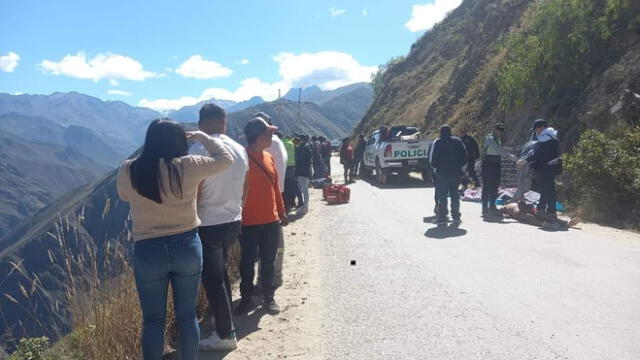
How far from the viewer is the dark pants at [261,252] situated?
509 centimetres

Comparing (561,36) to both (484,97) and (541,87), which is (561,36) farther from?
(484,97)

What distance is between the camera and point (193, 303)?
136 inches

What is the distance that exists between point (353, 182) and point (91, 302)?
51.3 feet

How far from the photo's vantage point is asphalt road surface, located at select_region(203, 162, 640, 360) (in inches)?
161

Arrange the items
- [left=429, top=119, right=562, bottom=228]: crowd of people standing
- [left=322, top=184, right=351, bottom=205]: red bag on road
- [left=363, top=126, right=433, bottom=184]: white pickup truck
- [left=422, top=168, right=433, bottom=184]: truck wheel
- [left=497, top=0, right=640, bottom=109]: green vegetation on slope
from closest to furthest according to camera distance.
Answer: [left=429, top=119, right=562, bottom=228]: crowd of people standing
[left=322, top=184, right=351, bottom=205]: red bag on road
[left=497, top=0, right=640, bottom=109]: green vegetation on slope
[left=363, top=126, right=433, bottom=184]: white pickup truck
[left=422, top=168, right=433, bottom=184]: truck wheel

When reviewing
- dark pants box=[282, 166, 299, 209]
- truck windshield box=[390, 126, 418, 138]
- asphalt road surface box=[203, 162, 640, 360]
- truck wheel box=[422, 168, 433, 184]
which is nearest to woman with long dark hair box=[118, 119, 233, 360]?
asphalt road surface box=[203, 162, 640, 360]

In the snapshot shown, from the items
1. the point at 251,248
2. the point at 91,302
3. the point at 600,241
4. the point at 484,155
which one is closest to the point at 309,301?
the point at 251,248

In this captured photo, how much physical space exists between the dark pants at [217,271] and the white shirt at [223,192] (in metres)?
0.08

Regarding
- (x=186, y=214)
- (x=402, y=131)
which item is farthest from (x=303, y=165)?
(x=402, y=131)

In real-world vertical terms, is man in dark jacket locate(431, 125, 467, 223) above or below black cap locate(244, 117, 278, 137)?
below

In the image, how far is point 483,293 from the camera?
531 cm

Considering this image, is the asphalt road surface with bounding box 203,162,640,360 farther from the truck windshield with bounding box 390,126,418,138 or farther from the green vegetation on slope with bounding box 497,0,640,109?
the truck windshield with bounding box 390,126,418,138

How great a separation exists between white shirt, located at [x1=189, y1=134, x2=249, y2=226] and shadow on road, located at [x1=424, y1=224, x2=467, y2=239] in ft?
16.0

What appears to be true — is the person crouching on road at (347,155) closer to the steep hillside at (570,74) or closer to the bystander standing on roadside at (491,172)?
the steep hillside at (570,74)
